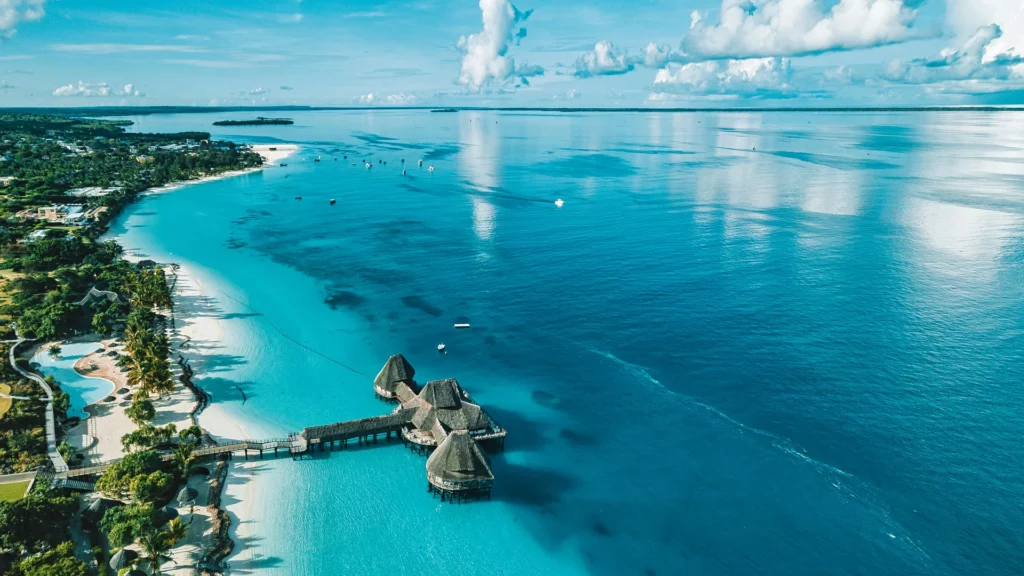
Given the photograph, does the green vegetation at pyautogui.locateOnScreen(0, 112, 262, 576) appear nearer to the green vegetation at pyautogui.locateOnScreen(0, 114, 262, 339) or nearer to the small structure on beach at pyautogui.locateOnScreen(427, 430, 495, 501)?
the green vegetation at pyautogui.locateOnScreen(0, 114, 262, 339)

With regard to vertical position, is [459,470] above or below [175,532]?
above

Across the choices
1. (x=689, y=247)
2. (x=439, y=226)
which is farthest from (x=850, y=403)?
(x=439, y=226)

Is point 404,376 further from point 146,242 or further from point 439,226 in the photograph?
point 146,242

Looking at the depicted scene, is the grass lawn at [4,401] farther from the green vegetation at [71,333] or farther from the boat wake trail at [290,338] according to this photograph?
the boat wake trail at [290,338]

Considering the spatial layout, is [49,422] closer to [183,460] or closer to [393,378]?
[183,460]

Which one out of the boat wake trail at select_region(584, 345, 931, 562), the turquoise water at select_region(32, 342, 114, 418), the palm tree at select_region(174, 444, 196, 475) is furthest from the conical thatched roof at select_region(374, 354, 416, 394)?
the turquoise water at select_region(32, 342, 114, 418)

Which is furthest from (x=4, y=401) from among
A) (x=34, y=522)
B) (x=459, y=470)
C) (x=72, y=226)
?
(x=72, y=226)

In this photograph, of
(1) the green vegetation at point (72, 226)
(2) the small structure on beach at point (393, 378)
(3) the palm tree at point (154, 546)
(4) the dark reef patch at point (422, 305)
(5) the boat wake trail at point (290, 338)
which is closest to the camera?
(3) the palm tree at point (154, 546)

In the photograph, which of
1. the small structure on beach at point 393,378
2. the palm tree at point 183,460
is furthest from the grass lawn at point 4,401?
the small structure on beach at point 393,378
